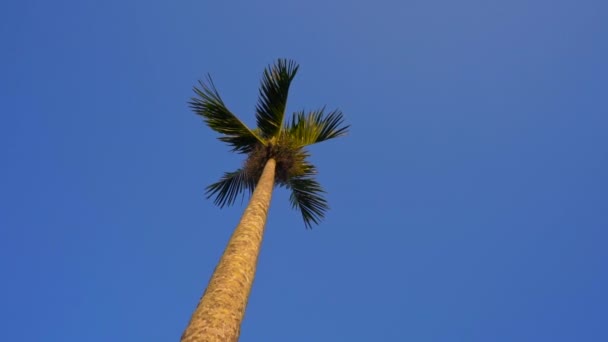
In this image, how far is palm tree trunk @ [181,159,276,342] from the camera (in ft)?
10.1

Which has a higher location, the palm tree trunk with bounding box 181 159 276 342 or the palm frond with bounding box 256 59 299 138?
the palm frond with bounding box 256 59 299 138

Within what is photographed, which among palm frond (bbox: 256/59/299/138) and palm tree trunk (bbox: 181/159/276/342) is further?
palm frond (bbox: 256/59/299/138)

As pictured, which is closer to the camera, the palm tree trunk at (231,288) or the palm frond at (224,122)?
the palm tree trunk at (231,288)

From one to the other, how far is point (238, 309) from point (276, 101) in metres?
5.27

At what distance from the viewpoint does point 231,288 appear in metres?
3.61

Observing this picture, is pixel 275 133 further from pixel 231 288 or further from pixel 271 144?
pixel 231 288

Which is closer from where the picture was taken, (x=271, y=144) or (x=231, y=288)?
(x=231, y=288)

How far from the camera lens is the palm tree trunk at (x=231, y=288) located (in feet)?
10.1

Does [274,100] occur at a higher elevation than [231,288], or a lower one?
higher

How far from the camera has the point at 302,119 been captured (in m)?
8.17

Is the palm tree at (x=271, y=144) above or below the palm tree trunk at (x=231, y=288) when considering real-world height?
above

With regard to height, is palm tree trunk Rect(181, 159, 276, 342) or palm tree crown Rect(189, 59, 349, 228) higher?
palm tree crown Rect(189, 59, 349, 228)

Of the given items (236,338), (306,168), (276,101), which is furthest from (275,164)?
(236,338)

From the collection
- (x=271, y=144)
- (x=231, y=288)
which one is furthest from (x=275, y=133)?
(x=231, y=288)
